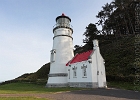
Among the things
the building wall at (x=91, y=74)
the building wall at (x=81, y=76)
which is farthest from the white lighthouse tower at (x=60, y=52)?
the building wall at (x=91, y=74)

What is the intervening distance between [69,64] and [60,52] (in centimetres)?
326

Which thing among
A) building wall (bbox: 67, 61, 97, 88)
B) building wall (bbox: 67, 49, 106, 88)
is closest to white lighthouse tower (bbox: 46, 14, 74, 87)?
building wall (bbox: 67, 61, 97, 88)

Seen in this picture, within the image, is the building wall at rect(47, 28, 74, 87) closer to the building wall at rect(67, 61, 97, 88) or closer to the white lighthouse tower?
the white lighthouse tower

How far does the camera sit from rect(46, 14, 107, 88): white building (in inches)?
737

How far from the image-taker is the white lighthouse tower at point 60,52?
2348 centimetres

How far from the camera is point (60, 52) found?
80.5 feet

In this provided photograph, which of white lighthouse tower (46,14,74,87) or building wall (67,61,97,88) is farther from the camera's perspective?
white lighthouse tower (46,14,74,87)

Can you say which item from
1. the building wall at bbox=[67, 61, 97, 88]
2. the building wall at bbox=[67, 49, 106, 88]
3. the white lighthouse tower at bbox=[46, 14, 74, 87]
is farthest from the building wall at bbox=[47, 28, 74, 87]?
the building wall at bbox=[67, 49, 106, 88]

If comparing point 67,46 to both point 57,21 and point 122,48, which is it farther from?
point 122,48

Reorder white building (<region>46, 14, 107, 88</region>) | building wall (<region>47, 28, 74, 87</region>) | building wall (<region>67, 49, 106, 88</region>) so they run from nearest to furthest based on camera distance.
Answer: building wall (<region>67, 49, 106, 88</region>), white building (<region>46, 14, 107, 88</region>), building wall (<region>47, 28, 74, 87</region>)

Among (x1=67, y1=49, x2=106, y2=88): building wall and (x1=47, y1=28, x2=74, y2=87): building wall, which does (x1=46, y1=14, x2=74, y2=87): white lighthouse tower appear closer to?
(x1=47, y1=28, x2=74, y2=87): building wall

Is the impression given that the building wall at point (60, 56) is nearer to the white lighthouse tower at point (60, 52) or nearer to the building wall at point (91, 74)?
the white lighthouse tower at point (60, 52)

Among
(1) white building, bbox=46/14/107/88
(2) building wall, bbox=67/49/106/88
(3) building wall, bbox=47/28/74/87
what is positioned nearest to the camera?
(2) building wall, bbox=67/49/106/88

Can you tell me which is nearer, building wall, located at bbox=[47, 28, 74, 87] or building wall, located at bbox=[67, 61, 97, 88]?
building wall, located at bbox=[67, 61, 97, 88]
